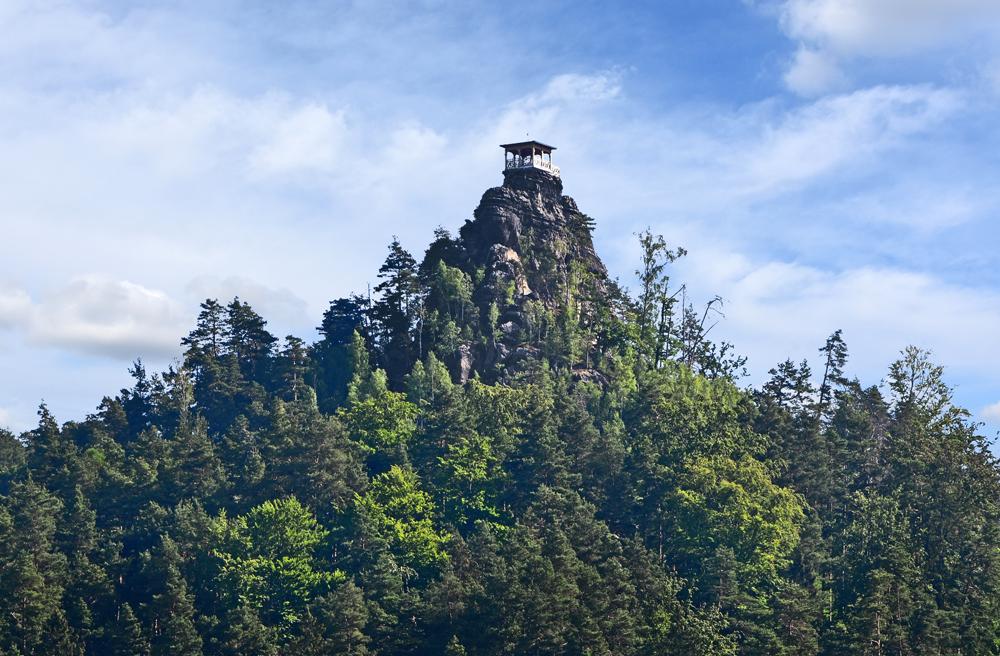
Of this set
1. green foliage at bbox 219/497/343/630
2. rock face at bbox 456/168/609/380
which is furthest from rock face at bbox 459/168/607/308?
green foliage at bbox 219/497/343/630

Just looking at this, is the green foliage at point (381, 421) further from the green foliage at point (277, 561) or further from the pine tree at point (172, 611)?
the pine tree at point (172, 611)

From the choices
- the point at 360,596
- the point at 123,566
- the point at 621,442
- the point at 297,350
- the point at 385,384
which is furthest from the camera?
the point at 297,350

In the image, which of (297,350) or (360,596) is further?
(297,350)

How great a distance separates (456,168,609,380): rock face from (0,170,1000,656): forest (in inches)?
11.3

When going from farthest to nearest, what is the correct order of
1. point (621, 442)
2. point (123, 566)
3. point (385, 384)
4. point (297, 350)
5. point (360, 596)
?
point (297, 350) < point (385, 384) < point (621, 442) < point (123, 566) < point (360, 596)

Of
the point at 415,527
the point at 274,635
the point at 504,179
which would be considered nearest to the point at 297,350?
the point at 504,179

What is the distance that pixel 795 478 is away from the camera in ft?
373

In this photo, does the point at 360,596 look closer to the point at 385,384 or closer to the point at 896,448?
the point at 385,384

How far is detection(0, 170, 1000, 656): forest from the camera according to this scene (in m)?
91.9

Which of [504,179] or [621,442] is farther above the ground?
[504,179]

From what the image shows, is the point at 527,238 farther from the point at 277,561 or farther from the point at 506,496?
the point at 277,561

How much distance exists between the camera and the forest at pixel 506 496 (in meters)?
91.9

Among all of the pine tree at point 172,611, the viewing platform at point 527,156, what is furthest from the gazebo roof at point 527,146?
the pine tree at point 172,611

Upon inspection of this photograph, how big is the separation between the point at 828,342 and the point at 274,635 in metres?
64.2
